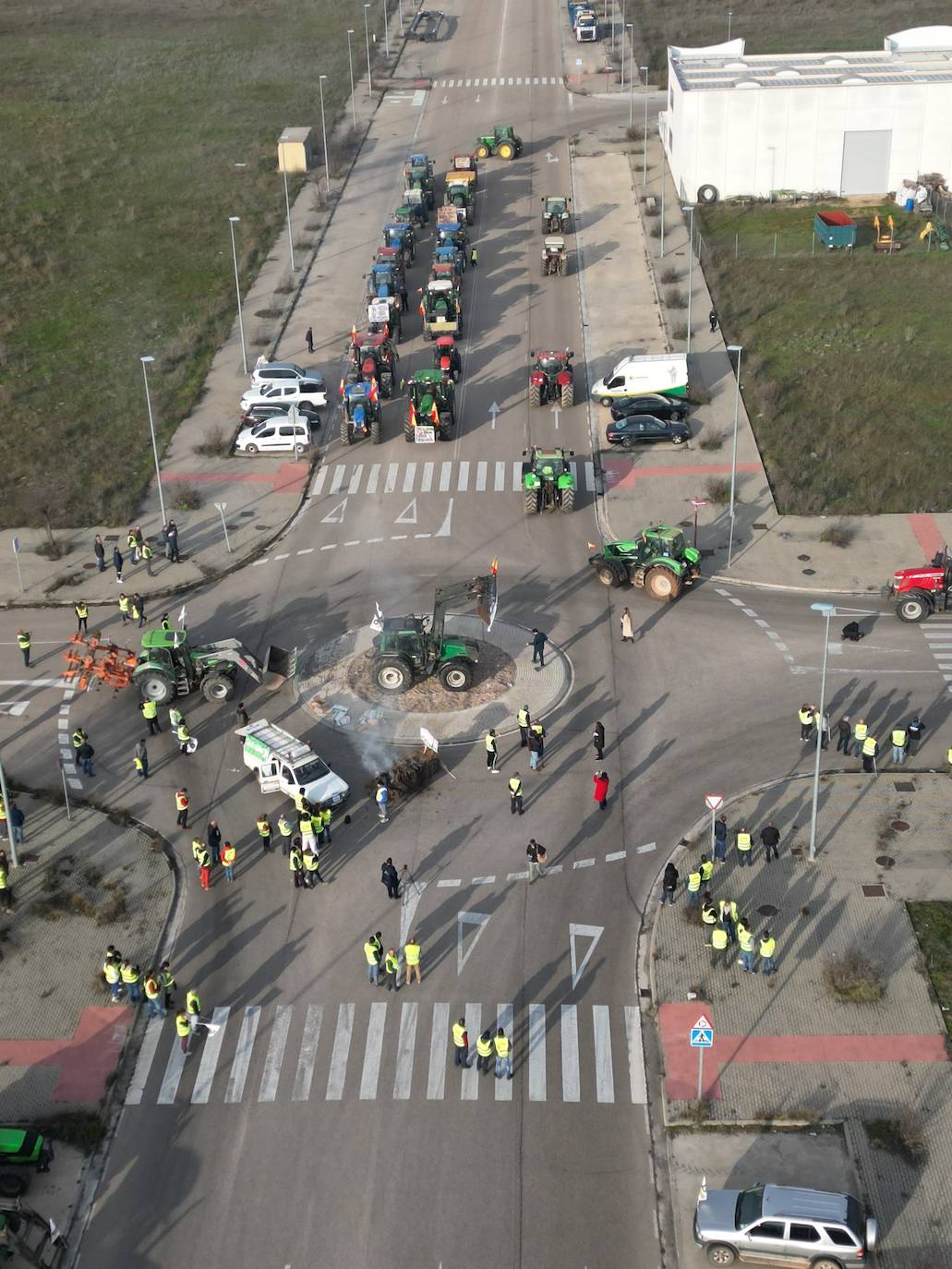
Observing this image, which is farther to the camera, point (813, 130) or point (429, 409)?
point (813, 130)

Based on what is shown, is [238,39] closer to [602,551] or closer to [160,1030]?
[602,551]

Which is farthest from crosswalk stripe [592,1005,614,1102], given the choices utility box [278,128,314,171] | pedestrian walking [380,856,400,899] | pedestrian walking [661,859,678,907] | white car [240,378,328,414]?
utility box [278,128,314,171]

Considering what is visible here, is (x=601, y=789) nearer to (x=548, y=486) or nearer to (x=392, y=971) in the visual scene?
(x=392, y=971)

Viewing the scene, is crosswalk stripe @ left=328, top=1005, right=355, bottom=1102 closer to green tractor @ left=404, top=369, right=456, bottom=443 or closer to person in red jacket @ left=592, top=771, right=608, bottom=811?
person in red jacket @ left=592, top=771, right=608, bottom=811

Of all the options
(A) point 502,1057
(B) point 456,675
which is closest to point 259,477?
(B) point 456,675

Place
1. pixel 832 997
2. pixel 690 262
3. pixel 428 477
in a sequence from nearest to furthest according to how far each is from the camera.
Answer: pixel 832 997
pixel 428 477
pixel 690 262

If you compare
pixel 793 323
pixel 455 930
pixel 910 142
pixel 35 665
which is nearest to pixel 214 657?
pixel 35 665
